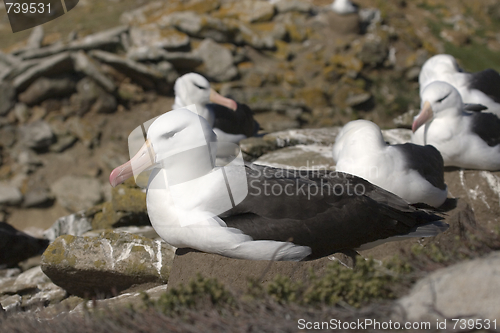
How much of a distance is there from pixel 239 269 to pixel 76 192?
22.4ft

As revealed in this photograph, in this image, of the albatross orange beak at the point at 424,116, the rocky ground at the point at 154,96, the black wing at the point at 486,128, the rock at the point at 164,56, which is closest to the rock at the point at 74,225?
the rocky ground at the point at 154,96

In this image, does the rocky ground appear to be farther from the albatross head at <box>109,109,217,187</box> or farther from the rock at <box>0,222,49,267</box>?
the albatross head at <box>109,109,217,187</box>

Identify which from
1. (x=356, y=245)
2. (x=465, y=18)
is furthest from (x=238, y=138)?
(x=465, y=18)

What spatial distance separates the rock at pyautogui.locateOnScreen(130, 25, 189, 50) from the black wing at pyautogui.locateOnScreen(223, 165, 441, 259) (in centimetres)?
852

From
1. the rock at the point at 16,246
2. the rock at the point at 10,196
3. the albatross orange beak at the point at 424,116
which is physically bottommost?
the rock at the point at 10,196

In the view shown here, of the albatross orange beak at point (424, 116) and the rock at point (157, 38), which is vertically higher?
the rock at point (157, 38)

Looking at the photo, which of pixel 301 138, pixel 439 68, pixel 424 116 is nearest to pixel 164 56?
pixel 301 138

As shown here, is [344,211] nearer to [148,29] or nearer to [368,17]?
[148,29]

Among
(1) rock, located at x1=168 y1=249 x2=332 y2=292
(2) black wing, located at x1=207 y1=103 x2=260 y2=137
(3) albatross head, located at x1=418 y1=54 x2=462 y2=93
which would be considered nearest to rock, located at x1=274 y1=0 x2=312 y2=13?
(3) albatross head, located at x1=418 y1=54 x2=462 y2=93

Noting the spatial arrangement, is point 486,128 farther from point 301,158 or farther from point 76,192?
point 76,192

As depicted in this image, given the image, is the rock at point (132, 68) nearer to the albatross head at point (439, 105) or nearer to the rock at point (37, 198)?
the rock at point (37, 198)

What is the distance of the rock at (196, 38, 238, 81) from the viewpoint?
12141 millimetres

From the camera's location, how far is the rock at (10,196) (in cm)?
932

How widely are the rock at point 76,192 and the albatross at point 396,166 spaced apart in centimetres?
589
